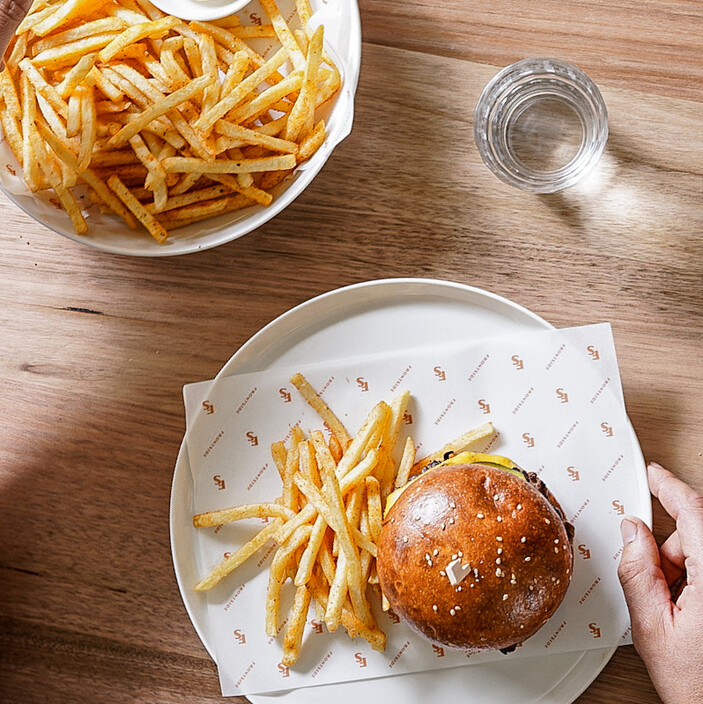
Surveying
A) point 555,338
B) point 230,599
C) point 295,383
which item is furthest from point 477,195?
point 230,599

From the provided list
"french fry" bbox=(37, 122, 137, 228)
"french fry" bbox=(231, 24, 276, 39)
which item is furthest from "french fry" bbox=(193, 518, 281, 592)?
"french fry" bbox=(231, 24, 276, 39)

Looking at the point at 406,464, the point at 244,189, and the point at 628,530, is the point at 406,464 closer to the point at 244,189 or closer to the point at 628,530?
the point at 628,530

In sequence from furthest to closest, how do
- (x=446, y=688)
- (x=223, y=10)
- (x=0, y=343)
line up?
(x=0, y=343) < (x=446, y=688) < (x=223, y=10)

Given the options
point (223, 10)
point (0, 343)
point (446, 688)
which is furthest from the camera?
point (0, 343)

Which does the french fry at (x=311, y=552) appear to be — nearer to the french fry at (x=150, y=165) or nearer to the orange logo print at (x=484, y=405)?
the orange logo print at (x=484, y=405)

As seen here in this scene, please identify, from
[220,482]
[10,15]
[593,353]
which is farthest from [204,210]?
[593,353]

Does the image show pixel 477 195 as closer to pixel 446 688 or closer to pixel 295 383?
pixel 295 383

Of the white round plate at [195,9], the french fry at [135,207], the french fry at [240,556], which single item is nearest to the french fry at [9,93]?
the french fry at [135,207]
